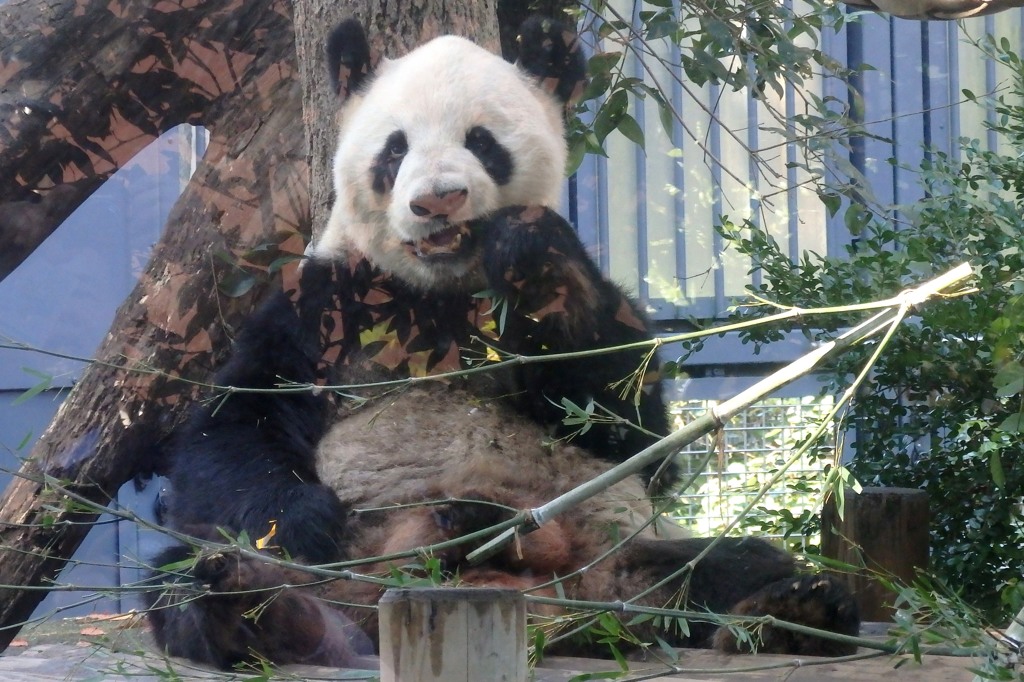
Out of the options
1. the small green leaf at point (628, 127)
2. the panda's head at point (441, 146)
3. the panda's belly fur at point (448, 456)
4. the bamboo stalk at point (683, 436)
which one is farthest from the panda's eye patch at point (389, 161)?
the bamboo stalk at point (683, 436)

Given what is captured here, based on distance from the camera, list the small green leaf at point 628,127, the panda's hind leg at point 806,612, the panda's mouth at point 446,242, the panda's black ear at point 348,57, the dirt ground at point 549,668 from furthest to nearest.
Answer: the small green leaf at point 628,127 → the panda's black ear at point 348,57 → the panda's mouth at point 446,242 → the panda's hind leg at point 806,612 → the dirt ground at point 549,668

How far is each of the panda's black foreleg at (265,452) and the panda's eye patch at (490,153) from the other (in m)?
0.49

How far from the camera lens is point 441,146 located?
2033mm

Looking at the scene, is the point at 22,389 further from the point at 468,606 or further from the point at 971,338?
the point at 971,338

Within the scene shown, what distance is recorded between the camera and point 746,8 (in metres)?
2.56

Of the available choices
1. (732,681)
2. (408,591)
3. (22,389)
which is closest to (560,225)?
(732,681)

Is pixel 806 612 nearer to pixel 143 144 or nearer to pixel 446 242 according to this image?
pixel 446 242

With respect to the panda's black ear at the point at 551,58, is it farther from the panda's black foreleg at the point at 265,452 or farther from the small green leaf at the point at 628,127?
the panda's black foreleg at the point at 265,452

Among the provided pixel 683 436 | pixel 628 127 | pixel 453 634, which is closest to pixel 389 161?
pixel 628 127

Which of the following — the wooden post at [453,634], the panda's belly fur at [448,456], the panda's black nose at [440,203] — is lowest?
the wooden post at [453,634]

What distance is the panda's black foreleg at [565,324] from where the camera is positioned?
1.89 meters

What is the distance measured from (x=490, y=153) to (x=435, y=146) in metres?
0.13

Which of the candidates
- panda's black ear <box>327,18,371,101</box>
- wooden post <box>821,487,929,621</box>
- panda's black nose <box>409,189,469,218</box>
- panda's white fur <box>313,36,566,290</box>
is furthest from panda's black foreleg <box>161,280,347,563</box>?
wooden post <box>821,487,929,621</box>

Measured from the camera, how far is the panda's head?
1.99 meters
